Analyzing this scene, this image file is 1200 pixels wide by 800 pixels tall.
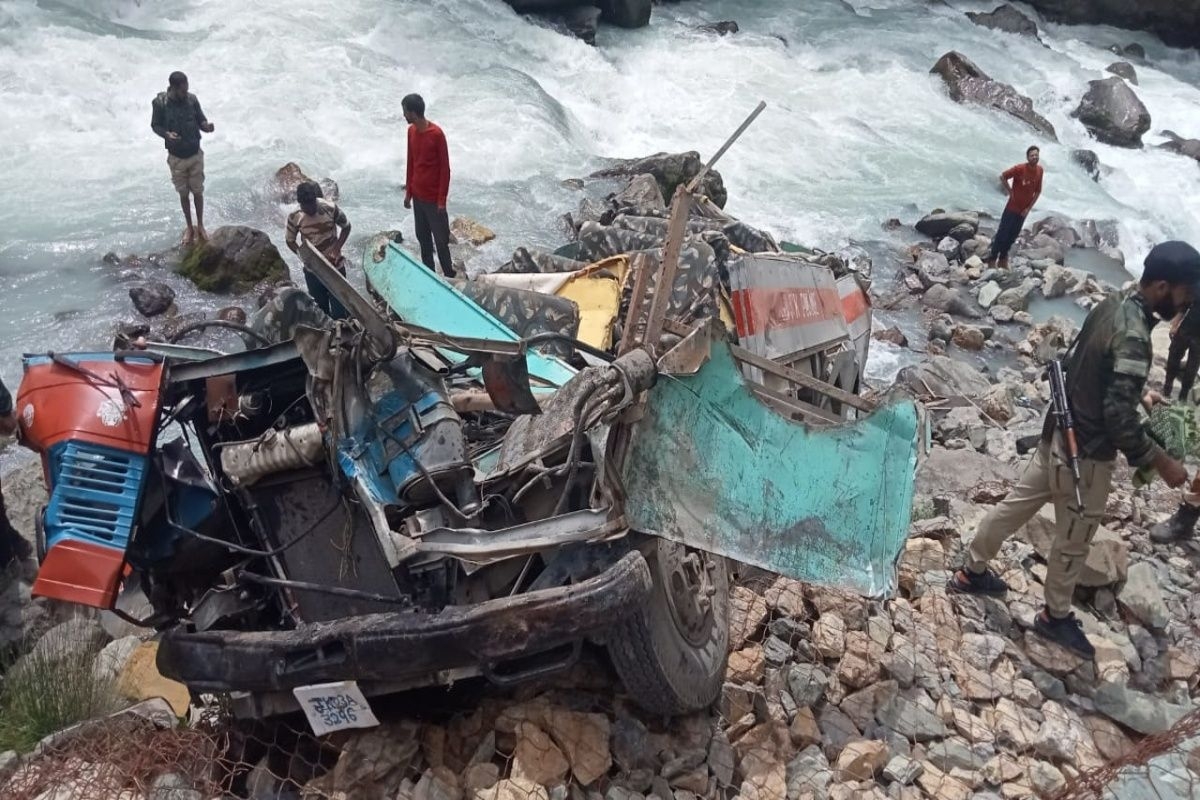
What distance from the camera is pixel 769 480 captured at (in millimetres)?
2764

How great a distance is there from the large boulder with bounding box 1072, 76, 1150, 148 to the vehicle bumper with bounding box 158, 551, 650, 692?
690 inches

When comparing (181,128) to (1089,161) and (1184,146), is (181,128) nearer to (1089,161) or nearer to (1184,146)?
(1089,161)

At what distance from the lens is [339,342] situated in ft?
9.60

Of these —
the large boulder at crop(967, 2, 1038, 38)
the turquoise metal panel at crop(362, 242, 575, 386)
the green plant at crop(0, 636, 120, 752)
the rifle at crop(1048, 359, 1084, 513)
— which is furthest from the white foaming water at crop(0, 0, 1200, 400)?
the rifle at crop(1048, 359, 1084, 513)

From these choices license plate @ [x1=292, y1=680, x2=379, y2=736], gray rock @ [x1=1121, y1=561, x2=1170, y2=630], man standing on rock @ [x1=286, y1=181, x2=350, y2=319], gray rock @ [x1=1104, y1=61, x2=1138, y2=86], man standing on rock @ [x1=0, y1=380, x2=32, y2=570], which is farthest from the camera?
gray rock @ [x1=1104, y1=61, x2=1138, y2=86]

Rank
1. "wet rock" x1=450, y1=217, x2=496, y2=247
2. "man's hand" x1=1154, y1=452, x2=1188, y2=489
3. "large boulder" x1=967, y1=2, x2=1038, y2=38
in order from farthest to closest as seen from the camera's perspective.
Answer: "large boulder" x1=967, y1=2, x2=1038, y2=38, "wet rock" x1=450, y1=217, x2=496, y2=247, "man's hand" x1=1154, y1=452, x2=1188, y2=489

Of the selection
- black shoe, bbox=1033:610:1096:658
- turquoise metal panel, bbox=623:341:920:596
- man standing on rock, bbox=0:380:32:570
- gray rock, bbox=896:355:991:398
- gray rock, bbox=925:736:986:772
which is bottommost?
gray rock, bbox=896:355:991:398

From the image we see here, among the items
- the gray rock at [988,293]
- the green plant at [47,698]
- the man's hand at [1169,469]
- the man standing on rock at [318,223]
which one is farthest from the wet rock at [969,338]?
the green plant at [47,698]

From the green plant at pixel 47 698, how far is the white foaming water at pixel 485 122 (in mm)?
3897

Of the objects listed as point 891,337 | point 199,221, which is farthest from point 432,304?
point 891,337

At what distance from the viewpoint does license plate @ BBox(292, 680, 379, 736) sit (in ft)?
8.89

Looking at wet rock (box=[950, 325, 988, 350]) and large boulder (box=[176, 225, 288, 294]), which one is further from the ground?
large boulder (box=[176, 225, 288, 294])

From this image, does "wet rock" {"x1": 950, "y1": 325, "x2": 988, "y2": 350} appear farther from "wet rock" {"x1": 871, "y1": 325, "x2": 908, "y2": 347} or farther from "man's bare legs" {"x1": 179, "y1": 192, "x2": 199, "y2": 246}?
"man's bare legs" {"x1": 179, "y1": 192, "x2": 199, "y2": 246}

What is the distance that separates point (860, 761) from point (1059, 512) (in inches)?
58.1
